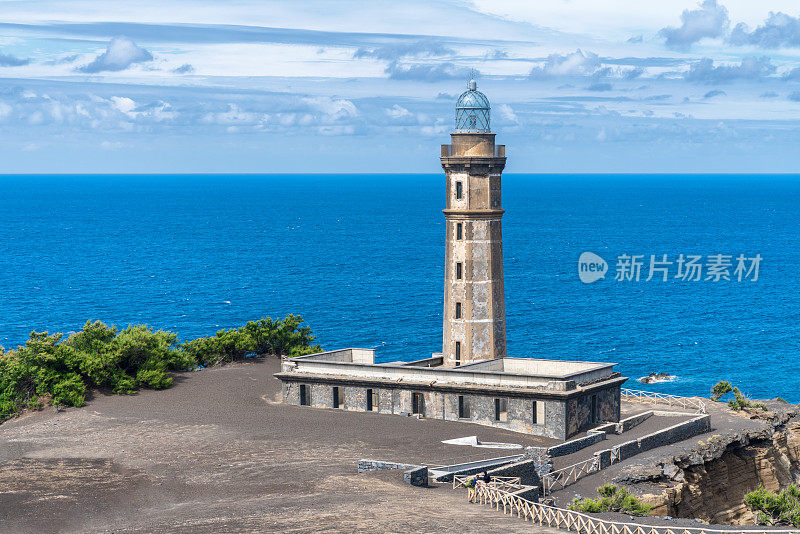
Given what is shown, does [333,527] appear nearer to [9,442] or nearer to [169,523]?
[169,523]

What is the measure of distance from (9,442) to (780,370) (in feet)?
214

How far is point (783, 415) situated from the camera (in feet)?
186

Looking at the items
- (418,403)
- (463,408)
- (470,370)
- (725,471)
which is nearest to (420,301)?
(418,403)

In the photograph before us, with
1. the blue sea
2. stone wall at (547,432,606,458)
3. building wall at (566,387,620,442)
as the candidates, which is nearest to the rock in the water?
the blue sea

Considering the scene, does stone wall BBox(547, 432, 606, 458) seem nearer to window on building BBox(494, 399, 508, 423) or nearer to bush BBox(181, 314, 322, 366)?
window on building BBox(494, 399, 508, 423)

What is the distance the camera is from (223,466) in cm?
4341

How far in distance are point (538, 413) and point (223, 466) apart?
15472 millimetres

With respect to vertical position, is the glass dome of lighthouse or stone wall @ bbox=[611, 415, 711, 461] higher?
the glass dome of lighthouse

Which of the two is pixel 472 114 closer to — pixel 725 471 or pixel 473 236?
pixel 473 236

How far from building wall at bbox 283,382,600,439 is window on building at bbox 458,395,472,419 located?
0.37 feet

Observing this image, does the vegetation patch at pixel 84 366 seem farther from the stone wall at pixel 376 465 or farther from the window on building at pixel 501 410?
the stone wall at pixel 376 465

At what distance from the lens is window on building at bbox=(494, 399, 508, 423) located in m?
50.1

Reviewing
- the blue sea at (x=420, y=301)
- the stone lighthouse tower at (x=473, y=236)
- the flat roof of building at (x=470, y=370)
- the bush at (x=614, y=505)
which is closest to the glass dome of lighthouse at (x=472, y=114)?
the stone lighthouse tower at (x=473, y=236)

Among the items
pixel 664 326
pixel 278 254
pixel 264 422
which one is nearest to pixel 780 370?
pixel 664 326
